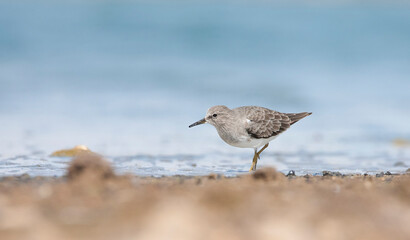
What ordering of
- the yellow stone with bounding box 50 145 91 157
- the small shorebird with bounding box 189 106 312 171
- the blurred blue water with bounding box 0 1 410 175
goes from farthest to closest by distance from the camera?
the blurred blue water with bounding box 0 1 410 175
the yellow stone with bounding box 50 145 91 157
the small shorebird with bounding box 189 106 312 171

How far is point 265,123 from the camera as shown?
8.26 meters

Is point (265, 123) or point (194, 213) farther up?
point (265, 123)

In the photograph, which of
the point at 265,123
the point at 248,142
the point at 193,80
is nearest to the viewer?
the point at 248,142

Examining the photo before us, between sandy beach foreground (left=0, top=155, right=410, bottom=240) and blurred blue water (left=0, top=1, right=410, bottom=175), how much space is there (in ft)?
9.72

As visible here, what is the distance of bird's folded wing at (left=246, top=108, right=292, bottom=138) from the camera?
8094mm

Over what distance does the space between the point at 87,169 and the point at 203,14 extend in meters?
21.8

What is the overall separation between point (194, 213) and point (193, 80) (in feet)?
41.9

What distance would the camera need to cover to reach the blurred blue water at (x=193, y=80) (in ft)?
30.7

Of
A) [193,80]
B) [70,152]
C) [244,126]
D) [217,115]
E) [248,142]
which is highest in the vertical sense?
[193,80]

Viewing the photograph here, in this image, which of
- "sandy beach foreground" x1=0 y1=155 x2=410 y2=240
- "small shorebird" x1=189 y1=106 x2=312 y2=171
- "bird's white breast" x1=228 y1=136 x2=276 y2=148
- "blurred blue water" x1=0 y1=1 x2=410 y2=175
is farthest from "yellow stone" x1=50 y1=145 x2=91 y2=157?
"sandy beach foreground" x1=0 y1=155 x2=410 y2=240

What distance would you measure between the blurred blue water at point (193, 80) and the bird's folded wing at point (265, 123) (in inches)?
22.4

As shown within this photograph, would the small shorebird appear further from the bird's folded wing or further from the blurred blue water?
the blurred blue water

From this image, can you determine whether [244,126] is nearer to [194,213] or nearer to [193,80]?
[194,213]

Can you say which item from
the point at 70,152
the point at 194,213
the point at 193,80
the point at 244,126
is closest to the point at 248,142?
the point at 244,126
